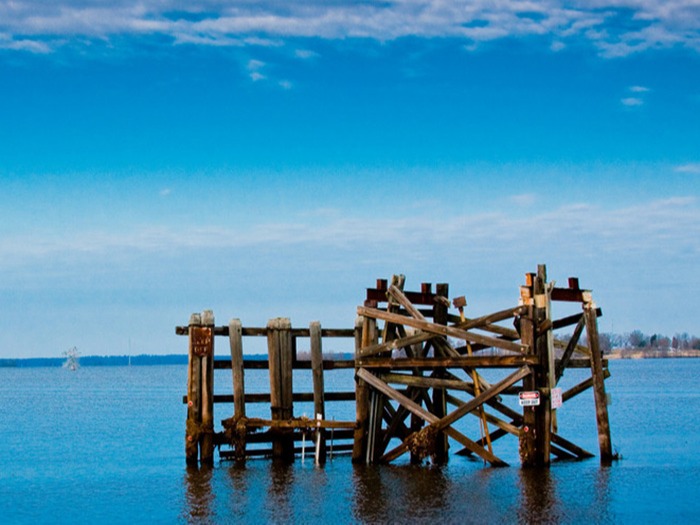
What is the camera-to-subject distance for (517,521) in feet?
61.7

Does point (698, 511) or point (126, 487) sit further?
point (126, 487)

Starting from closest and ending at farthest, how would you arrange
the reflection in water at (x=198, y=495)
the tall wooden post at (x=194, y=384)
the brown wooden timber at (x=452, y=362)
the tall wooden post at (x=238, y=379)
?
the reflection in water at (x=198, y=495) < the brown wooden timber at (x=452, y=362) < the tall wooden post at (x=194, y=384) < the tall wooden post at (x=238, y=379)

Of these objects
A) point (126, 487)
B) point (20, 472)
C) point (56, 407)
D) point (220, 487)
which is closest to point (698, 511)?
point (220, 487)

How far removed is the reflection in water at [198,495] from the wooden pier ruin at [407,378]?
0.67 metres

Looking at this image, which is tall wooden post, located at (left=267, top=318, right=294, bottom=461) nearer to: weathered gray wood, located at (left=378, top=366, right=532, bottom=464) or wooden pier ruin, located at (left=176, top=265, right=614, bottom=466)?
wooden pier ruin, located at (left=176, top=265, right=614, bottom=466)

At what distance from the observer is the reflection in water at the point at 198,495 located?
66.3 ft

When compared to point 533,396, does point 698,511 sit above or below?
below

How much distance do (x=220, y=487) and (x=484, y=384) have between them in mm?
6764

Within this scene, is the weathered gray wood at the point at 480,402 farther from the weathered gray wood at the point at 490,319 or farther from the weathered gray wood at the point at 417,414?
the weathered gray wood at the point at 490,319

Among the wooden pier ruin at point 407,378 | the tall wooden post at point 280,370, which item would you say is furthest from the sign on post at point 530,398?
the tall wooden post at point 280,370

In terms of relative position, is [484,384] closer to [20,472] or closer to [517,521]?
[517,521]

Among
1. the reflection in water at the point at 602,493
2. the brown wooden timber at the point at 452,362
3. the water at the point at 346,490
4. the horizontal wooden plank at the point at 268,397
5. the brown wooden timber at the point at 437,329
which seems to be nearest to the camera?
the reflection in water at the point at 602,493

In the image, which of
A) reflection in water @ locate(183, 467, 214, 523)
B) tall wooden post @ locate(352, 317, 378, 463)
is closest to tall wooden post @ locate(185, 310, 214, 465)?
reflection in water @ locate(183, 467, 214, 523)

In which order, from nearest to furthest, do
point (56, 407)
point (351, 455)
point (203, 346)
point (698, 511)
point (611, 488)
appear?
1. point (698, 511)
2. point (611, 488)
3. point (203, 346)
4. point (351, 455)
5. point (56, 407)
